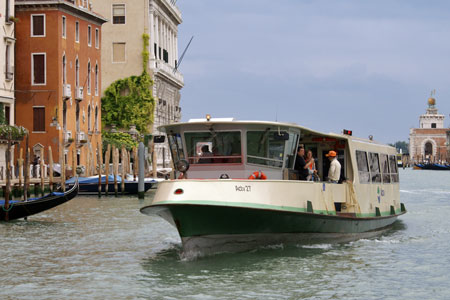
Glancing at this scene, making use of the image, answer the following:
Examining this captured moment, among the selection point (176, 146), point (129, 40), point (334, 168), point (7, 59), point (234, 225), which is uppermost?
point (129, 40)

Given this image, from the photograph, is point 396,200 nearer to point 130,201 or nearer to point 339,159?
point 339,159

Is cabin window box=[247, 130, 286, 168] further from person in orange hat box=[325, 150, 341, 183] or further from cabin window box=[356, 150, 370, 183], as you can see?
cabin window box=[356, 150, 370, 183]

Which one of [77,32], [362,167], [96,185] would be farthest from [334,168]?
[77,32]

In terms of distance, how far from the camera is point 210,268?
15.0 metres

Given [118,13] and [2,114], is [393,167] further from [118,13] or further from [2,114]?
[118,13]

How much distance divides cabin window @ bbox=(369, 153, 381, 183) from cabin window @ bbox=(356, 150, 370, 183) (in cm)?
39

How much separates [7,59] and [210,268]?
30.3 m

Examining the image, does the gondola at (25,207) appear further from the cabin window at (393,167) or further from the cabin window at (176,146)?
the cabin window at (393,167)

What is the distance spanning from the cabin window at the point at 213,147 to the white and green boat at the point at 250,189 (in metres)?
0.02

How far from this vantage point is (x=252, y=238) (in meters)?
15.9

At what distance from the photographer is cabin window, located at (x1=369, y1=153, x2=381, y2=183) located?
2011 centimetres

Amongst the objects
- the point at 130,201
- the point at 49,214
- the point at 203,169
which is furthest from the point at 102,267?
the point at 130,201

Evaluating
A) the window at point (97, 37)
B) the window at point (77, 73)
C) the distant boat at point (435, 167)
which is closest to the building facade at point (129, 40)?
the window at point (97, 37)

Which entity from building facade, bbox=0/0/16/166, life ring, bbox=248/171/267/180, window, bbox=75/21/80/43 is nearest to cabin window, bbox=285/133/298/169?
life ring, bbox=248/171/267/180
